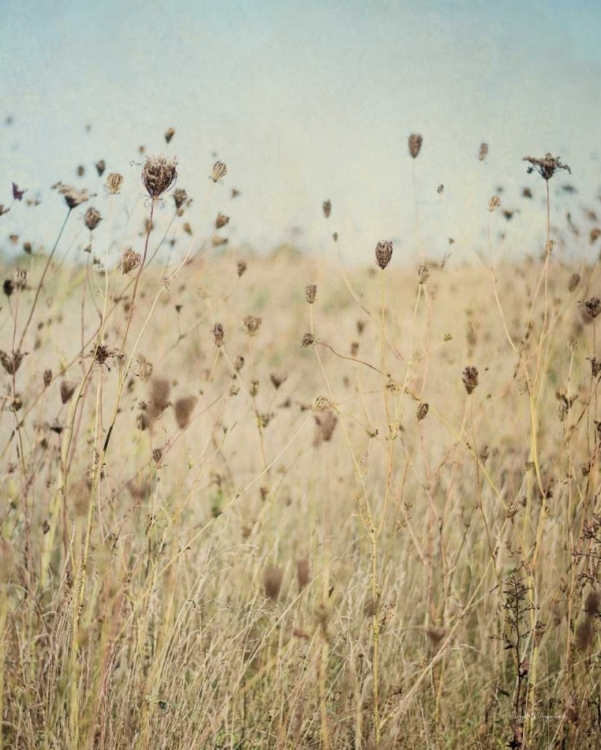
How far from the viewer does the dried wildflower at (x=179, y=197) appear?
2.12m

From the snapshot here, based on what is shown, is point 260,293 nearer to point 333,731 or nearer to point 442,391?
point 442,391

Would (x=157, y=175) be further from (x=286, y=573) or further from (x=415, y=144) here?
(x=286, y=573)

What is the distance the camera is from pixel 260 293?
9977mm

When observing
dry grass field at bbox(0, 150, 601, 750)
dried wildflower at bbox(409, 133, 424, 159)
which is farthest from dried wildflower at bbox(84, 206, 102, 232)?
dried wildflower at bbox(409, 133, 424, 159)

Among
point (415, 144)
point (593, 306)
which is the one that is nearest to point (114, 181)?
point (415, 144)

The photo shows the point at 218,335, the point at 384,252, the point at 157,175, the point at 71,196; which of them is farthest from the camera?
the point at 218,335

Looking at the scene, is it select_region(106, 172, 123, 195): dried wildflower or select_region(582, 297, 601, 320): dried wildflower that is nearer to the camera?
select_region(106, 172, 123, 195): dried wildflower

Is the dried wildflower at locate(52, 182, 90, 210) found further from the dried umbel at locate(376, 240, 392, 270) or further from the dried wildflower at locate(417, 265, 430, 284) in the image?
the dried wildflower at locate(417, 265, 430, 284)

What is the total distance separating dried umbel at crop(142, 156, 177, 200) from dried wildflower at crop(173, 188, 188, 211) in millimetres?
657

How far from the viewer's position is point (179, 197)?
2188mm

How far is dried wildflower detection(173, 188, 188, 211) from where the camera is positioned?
6.94 feet

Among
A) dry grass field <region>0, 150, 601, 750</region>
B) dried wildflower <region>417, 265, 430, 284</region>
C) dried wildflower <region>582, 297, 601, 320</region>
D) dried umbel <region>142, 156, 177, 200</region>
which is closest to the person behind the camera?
dried umbel <region>142, 156, 177, 200</region>

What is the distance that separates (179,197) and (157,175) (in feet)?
2.72

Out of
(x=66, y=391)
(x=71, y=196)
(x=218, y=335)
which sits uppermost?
(x=71, y=196)
